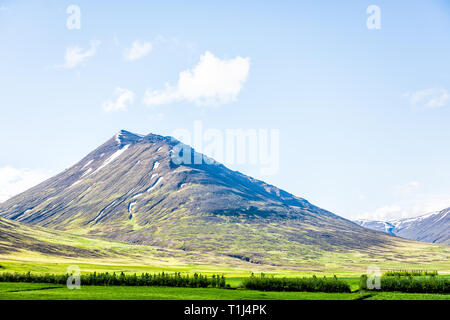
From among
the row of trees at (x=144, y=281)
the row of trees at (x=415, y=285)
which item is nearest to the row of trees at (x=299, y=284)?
the row of trees at (x=415, y=285)

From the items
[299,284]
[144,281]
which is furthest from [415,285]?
[144,281]

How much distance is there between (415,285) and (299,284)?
21.3m

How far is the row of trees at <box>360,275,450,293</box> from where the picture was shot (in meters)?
74.3

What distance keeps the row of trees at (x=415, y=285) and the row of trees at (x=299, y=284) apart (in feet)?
14.9

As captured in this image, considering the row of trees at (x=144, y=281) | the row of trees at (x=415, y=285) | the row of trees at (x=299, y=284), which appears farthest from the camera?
the row of trees at (x=144, y=281)

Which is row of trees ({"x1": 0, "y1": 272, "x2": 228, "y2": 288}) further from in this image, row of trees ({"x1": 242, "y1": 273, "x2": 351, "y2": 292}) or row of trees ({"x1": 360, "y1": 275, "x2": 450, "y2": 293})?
row of trees ({"x1": 360, "y1": 275, "x2": 450, "y2": 293})

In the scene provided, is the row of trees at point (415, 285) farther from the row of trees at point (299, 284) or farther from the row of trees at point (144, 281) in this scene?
the row of trees at point (144, 281)

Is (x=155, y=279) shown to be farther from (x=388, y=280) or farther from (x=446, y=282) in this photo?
(x=446, y=282)

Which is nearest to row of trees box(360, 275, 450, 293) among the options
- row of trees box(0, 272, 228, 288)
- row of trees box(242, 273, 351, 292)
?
row of trees box(242, 273, 351, 292)

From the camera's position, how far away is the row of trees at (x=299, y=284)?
74.7m

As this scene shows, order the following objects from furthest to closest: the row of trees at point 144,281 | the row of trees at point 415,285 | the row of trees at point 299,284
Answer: the row of trees at point 144,281 → the row of trees at point 299,284 → the row of trees at point 415,285

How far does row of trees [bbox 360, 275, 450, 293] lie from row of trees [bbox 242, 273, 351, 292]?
178 inches
